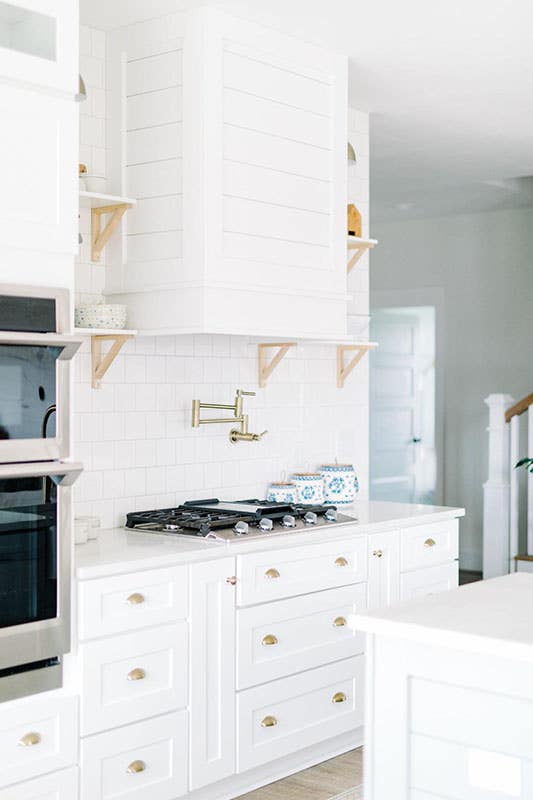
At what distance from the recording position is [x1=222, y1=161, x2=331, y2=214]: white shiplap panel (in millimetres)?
→ 3879

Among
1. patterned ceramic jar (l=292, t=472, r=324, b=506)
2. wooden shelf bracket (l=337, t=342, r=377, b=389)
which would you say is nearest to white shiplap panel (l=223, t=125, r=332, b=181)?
wooden shelf bracket (l=337, t=342, r=377, b=389)

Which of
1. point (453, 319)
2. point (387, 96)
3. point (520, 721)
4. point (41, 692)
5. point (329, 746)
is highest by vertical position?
point (387, 96)

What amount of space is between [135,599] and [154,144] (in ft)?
5.32

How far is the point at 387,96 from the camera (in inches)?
192

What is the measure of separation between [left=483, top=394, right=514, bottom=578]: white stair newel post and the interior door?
1.20 m

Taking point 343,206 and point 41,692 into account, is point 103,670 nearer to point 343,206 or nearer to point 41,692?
point 41,692

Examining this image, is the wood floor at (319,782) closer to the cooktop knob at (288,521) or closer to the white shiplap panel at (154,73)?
the cooktop knob at (288,521)

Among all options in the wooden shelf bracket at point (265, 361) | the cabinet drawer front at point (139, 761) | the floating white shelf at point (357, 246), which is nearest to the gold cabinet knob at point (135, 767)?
the cabinet drawer front at point (139, 761)

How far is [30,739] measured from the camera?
302 cm

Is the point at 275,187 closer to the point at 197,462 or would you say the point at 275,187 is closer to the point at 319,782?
the point at 197,462

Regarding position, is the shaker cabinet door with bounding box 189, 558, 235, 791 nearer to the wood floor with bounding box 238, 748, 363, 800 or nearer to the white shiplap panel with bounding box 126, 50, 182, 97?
the wood floor with bounding box 238, 748, 363, 800

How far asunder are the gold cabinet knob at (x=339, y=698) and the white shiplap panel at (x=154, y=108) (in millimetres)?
2191

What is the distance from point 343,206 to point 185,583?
1718 millimetres

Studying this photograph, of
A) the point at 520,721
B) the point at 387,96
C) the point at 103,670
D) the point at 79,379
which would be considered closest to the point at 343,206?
the point at 387,96
